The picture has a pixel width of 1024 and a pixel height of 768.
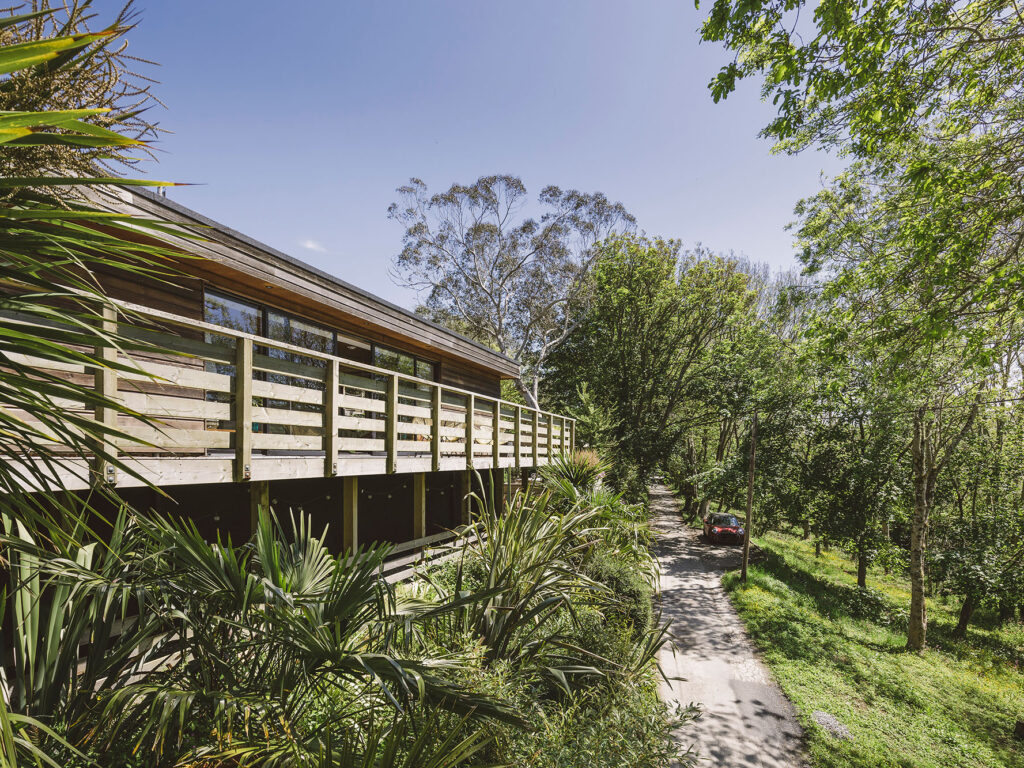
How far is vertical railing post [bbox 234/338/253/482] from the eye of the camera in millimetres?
4387

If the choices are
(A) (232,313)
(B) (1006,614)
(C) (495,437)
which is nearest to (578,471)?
(C) (495,437)

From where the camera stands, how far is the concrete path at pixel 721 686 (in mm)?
7152

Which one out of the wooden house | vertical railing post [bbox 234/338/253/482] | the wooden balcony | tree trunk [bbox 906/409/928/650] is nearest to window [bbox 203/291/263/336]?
the wooden house

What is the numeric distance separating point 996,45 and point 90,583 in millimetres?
11521

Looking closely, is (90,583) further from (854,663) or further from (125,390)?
(854,663)

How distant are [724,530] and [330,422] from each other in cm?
1995

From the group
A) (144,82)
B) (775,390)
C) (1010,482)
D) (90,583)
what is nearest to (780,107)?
(144,82)

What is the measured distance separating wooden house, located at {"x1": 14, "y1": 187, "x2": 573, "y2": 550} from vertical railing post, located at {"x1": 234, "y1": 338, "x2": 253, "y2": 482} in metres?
0.01

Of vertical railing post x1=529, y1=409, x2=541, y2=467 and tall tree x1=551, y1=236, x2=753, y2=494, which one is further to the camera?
tall tree x1=551, y1=236, x2=753, y2=494

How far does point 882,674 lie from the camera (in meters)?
10.9

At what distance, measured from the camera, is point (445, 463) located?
785 centimetres

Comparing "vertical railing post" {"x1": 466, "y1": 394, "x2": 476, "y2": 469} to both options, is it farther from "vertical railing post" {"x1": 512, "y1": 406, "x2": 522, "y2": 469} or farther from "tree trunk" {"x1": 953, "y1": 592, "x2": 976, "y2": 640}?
"tree trunk" {"x1": 953, "y1": 592, "x2": 976, "y2": 640}

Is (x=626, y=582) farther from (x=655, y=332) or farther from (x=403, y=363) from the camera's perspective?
(x=655, y=332)

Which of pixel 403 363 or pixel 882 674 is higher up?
pixel 403 363
